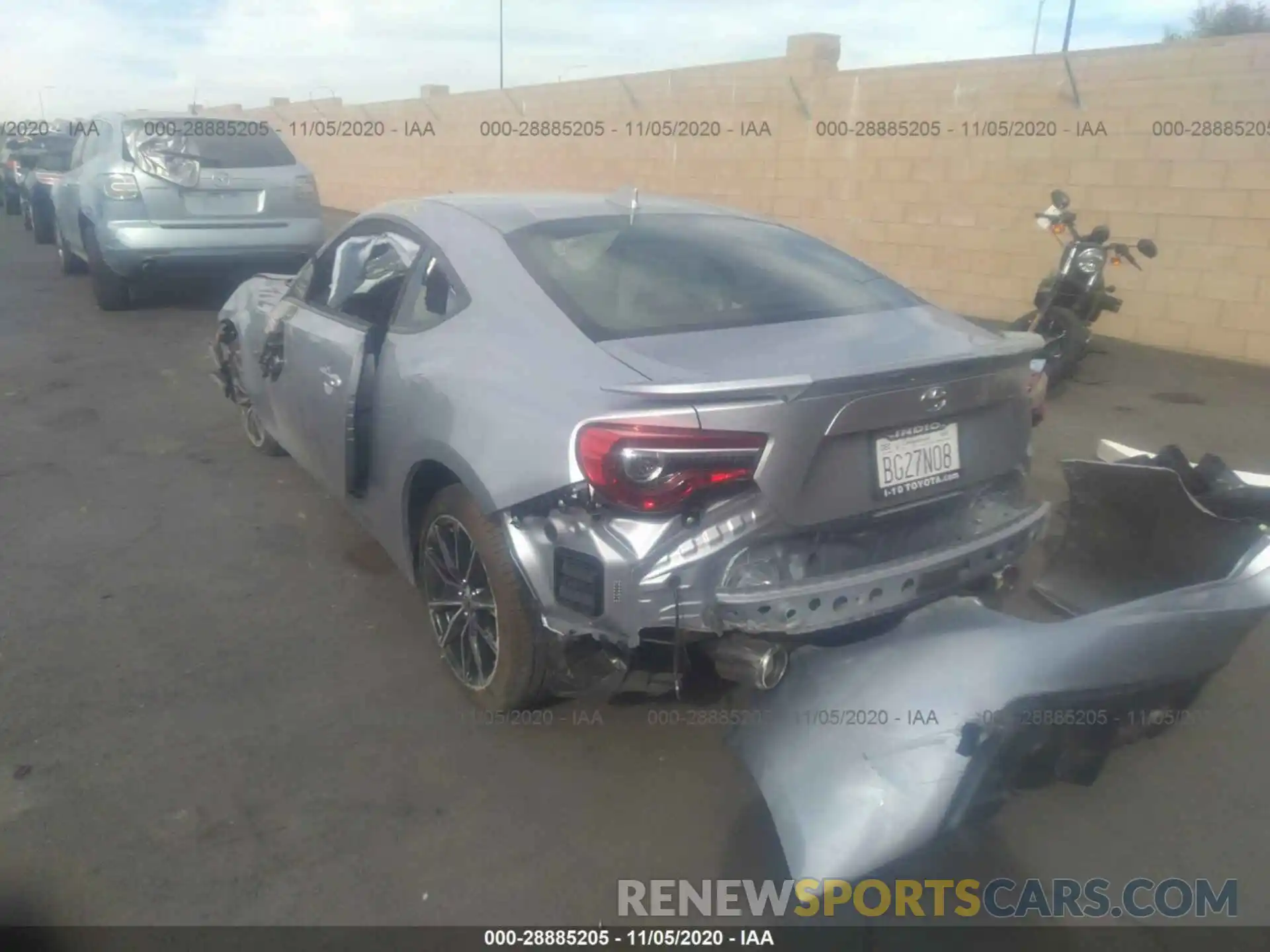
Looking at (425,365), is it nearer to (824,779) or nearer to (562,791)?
(562,791)

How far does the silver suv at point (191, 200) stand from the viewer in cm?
891

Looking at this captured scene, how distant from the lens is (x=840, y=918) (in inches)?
97.9

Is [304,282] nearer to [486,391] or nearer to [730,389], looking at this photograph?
[486,391]

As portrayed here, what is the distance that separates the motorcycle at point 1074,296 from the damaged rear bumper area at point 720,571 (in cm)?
509

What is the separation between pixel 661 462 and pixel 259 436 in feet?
13.0

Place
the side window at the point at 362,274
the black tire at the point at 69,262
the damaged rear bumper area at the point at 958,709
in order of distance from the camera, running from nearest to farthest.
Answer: the damaged rear bumper area at the point at 958,709, the side window at the point at 362,274, the black tire at the point at 69,262

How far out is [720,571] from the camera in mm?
2600

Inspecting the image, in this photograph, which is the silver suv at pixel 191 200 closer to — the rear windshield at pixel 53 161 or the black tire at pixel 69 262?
the black tire at pixel 69 262

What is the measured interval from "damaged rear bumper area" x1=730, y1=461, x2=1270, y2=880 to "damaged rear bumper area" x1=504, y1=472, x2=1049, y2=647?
0.23 meters

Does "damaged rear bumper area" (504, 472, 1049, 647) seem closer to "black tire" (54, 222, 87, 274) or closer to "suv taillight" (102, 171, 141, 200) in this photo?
"suv taillight" (102, 171, 141, 200)

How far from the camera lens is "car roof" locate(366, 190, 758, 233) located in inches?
141

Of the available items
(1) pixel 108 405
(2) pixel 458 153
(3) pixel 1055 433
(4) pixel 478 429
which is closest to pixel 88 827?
(4) pixel 478 429

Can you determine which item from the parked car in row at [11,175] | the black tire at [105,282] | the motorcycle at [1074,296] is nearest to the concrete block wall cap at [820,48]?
the motorcycle at [1074,296]

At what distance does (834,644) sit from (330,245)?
2.87 meters
